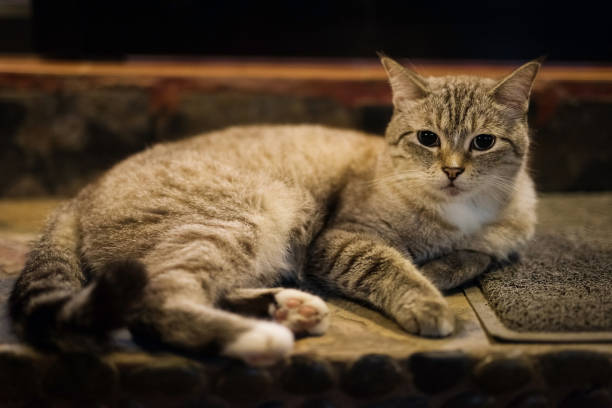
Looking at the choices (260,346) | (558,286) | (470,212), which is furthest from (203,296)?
(558,286)

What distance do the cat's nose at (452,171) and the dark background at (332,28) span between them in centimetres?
172

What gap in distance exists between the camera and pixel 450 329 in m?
1.75

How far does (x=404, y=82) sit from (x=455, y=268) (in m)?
0.77

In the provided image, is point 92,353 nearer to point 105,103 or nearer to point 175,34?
point 105,103

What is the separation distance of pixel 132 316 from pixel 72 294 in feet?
0.61

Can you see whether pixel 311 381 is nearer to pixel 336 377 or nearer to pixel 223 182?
pixel 336 377

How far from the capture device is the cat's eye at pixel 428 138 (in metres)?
2.14

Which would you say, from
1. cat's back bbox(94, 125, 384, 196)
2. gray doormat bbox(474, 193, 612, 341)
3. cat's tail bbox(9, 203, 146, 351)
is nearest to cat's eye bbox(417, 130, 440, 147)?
cat's back bbox(94, 125, 384, 196)

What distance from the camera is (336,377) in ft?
5.41

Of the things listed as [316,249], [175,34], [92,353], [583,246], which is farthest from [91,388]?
[175,34]

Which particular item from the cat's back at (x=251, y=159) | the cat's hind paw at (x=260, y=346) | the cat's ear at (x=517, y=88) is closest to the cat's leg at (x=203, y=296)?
the cat's hind paw at (x=260, y=346)

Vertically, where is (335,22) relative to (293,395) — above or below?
above

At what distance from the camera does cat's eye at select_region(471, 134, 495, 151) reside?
6.85ft

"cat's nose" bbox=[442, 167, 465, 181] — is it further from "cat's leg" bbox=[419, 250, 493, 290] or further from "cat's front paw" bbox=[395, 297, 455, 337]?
"cat's front paw" bbox=[395, 297, 455, 337]
